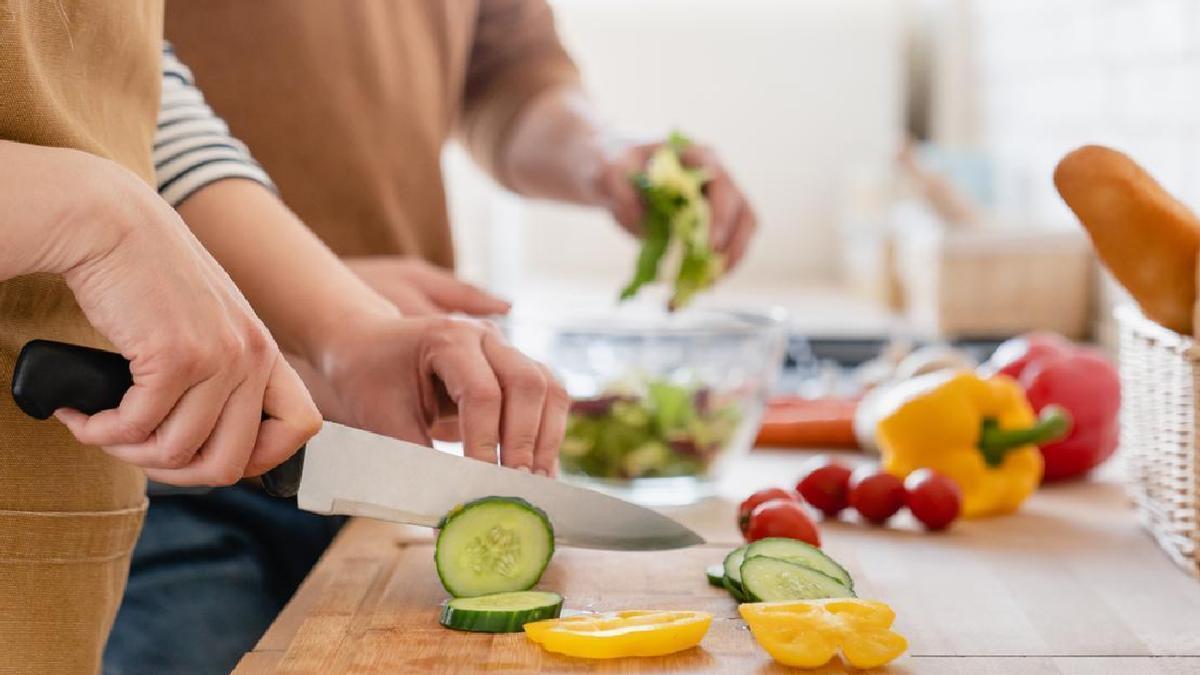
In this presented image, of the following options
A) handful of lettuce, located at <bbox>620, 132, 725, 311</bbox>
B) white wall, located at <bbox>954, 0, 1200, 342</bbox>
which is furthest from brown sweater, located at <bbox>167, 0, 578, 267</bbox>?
white wall, located at <bbox>954, 0, 1200, 342</bbox>

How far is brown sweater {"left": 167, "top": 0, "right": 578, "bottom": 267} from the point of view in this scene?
4.48 ft

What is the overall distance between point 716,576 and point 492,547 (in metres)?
0.17

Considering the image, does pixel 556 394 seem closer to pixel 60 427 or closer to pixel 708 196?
pixel 60 427

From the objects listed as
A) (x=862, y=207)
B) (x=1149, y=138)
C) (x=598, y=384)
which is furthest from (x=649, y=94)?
(x=598, y=384)

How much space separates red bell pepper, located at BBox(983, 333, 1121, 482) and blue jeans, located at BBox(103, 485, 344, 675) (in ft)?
2.49

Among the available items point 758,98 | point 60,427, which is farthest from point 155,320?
point 758,98

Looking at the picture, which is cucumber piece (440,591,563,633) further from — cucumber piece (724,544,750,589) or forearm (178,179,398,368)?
forearm (178,179,398,368)

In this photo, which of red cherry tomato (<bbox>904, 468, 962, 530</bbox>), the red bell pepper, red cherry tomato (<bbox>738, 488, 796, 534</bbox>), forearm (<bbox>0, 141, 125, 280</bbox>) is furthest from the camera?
the red bell pepper

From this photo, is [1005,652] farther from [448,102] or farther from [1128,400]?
[448,102]

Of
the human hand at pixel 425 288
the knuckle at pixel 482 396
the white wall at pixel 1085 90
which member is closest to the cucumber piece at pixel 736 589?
the knuckle at pixel 482 396

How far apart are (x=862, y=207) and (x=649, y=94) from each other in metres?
1.33

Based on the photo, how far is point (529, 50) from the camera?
5.60ft

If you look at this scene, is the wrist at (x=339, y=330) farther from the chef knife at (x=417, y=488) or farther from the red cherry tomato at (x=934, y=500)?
the red cherry tomato at (x=934, y=500)

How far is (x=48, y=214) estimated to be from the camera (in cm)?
69
